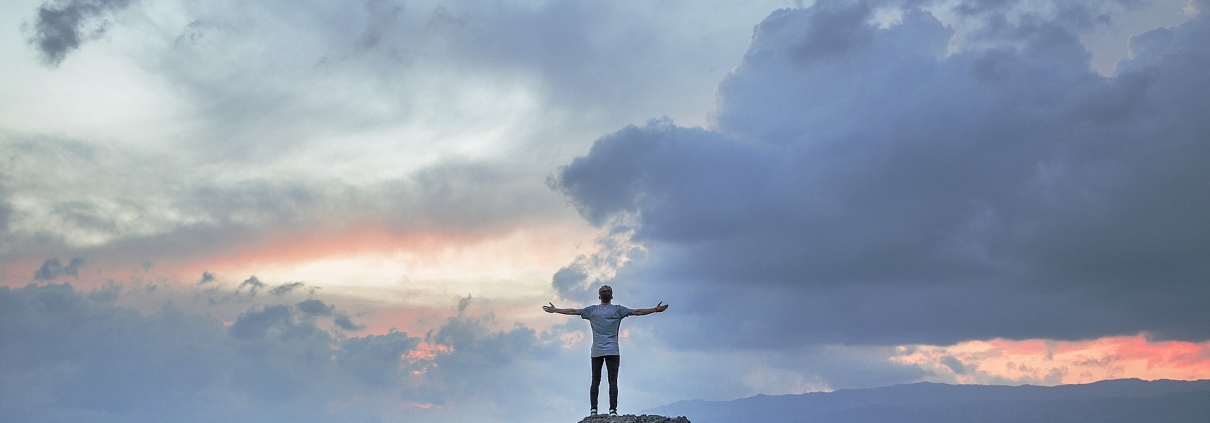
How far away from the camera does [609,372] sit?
28766mm

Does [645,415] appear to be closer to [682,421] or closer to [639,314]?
[682,421]

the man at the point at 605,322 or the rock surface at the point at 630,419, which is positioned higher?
the man at the point at 605,322

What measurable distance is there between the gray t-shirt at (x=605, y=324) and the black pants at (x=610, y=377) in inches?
8.7

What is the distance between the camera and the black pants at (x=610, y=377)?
28.5 meters

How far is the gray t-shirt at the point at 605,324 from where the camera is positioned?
1111 inches

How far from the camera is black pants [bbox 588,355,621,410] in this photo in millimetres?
28500

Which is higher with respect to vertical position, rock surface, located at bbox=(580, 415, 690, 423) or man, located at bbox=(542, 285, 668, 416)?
man, located at bbox=(542, 285, 668, 416)

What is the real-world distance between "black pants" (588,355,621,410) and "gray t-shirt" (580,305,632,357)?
8.7 inches

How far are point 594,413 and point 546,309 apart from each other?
363 centimetres

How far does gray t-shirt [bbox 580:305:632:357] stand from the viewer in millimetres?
28219

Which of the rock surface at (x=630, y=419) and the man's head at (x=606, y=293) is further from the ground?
the man's head at (x=606, y=293)

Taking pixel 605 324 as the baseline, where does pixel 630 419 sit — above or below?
below

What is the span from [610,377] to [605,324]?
5.95ft

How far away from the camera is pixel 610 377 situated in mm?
28844
